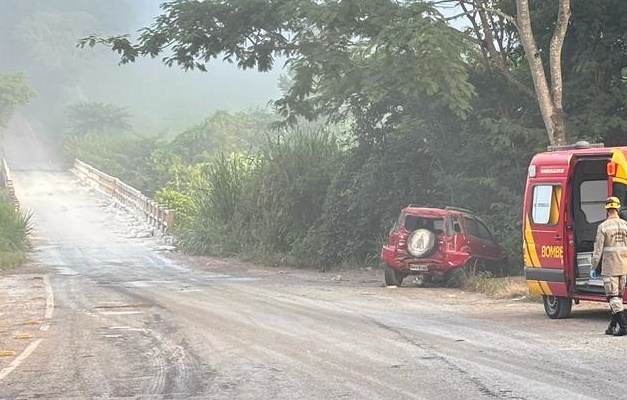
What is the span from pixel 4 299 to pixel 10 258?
967 cm

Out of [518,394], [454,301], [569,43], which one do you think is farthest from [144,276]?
[518,394]

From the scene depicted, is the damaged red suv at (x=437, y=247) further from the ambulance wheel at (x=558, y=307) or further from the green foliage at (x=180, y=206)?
the green foliage at (x=180, y=206)

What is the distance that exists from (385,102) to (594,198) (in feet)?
41.6

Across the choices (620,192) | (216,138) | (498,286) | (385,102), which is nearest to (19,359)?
(620,192)

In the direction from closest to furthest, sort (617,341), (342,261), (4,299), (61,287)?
(617,341), (4,299), (61,287), (342,261)

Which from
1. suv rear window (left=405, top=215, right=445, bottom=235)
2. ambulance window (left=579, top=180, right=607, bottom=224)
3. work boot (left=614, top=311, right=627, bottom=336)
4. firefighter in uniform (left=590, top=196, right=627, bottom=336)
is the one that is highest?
ambulance window (left=579, top=180, right=607, bottom=224)

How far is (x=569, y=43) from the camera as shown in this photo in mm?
23562

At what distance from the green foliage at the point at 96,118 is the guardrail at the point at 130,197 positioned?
28444mm

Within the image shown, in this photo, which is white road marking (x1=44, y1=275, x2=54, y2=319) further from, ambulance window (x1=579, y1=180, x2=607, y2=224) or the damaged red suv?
ambulance window (x1=579, y1=180, x2=607, y2=224)

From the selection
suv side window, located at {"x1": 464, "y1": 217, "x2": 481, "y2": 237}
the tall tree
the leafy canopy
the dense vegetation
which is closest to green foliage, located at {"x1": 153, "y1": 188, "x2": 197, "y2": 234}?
the dense vegetation

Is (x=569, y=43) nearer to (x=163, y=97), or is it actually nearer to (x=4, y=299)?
(x=4, y=299)

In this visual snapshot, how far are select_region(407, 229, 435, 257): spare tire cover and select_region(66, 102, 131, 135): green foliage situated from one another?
71241mm

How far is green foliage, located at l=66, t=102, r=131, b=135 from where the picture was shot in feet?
295

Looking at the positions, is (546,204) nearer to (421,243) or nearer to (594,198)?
(594,198)
